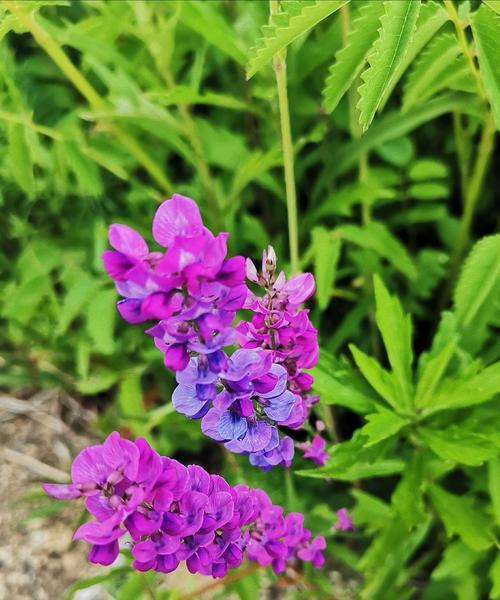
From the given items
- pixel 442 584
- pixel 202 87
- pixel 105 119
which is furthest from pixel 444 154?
pixel 442 584

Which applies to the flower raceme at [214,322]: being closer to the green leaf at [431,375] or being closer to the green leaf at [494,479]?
the green leaf at [431,375]

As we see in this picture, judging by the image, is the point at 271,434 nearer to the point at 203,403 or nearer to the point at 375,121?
the point at 203,403

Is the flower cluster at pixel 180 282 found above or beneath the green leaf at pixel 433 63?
beneath

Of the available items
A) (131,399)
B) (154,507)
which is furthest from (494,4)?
(131,399)

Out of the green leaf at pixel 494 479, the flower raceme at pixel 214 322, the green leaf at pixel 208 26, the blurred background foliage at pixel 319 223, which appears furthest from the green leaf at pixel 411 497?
the green leaf at pixel 208 26

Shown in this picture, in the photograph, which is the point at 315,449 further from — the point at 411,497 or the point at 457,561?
the point at 457,561
